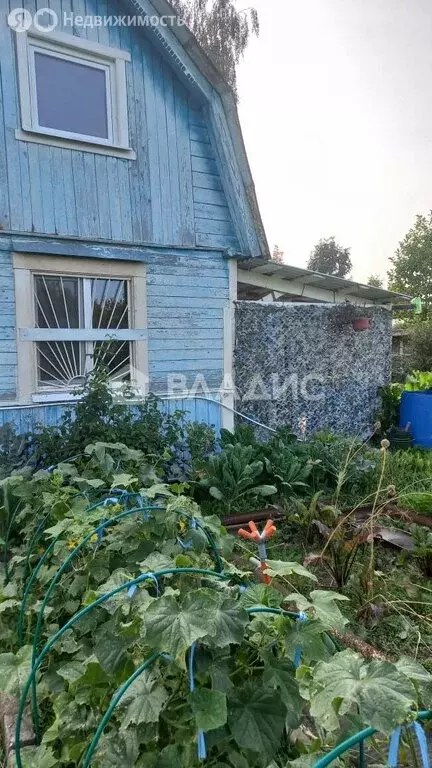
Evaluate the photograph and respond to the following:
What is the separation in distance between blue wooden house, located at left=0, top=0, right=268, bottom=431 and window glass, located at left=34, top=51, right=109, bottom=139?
1cm

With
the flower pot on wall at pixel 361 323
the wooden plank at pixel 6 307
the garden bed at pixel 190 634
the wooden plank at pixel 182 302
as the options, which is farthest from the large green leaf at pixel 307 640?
the flower pot on wall at pixel 361 323

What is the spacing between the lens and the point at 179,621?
1.10 m

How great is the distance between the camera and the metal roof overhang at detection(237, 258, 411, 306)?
6496 millimetres

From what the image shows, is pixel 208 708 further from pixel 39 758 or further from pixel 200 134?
pixel 200 134

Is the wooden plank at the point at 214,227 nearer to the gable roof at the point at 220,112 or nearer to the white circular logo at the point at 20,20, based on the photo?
the gable roof at the point at 220,112

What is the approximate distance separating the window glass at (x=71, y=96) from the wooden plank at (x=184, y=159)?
31.6 inches

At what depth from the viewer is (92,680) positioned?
1.41 metres

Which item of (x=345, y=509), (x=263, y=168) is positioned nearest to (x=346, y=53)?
(x=263, y=168)

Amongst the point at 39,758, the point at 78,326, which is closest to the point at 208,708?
the point at 39,758

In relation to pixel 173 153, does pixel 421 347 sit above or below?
below

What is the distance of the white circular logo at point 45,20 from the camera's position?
4.42m

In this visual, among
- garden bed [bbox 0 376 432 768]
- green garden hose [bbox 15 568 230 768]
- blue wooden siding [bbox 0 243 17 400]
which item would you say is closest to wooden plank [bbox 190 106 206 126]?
blue wooden siding [bbox 0 243 17 400]

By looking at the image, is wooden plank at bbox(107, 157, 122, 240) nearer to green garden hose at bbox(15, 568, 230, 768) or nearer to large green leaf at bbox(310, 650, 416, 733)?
green garden hose at bbox(15, 568, 230, 768)

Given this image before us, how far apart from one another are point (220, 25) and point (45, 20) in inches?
371
